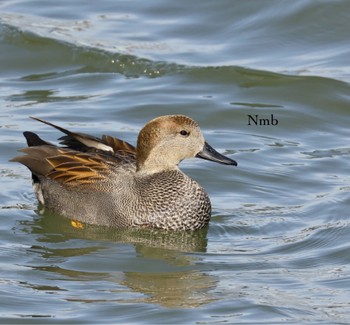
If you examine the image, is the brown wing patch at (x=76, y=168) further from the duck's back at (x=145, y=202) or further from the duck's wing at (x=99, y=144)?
the duck's wing at (x=99, y=144)

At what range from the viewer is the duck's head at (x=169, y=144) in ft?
32.3

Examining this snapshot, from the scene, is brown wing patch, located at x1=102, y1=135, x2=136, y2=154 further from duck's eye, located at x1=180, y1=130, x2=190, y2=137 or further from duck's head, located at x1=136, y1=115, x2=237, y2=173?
duck's eye, located at x1=180, y1=130, x2=190, y2=137

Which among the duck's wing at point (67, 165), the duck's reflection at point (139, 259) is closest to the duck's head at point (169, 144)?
the duck's wing at point (67, 165)

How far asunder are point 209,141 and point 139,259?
11.5ft

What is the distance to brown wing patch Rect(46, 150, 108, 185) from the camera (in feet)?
33.1

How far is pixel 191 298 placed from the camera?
26.9 feet

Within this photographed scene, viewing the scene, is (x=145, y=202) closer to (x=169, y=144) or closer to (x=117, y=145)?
(x=169, y=144)

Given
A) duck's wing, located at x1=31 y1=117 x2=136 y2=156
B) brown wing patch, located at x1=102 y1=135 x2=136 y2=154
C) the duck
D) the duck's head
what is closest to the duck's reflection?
the duck

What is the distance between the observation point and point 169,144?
9922 millimetres

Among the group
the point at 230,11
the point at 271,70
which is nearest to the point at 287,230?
the point at 271,70

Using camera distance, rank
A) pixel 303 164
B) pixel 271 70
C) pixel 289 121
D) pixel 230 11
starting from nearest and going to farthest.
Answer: pixel 303 164
pixel 289 121
pixel 271 70
pixel 230 11

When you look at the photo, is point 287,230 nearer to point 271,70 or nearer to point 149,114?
point 149,114

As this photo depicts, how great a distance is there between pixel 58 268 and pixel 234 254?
145cm

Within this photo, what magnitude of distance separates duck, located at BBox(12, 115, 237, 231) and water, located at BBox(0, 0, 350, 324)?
16 centimetres
